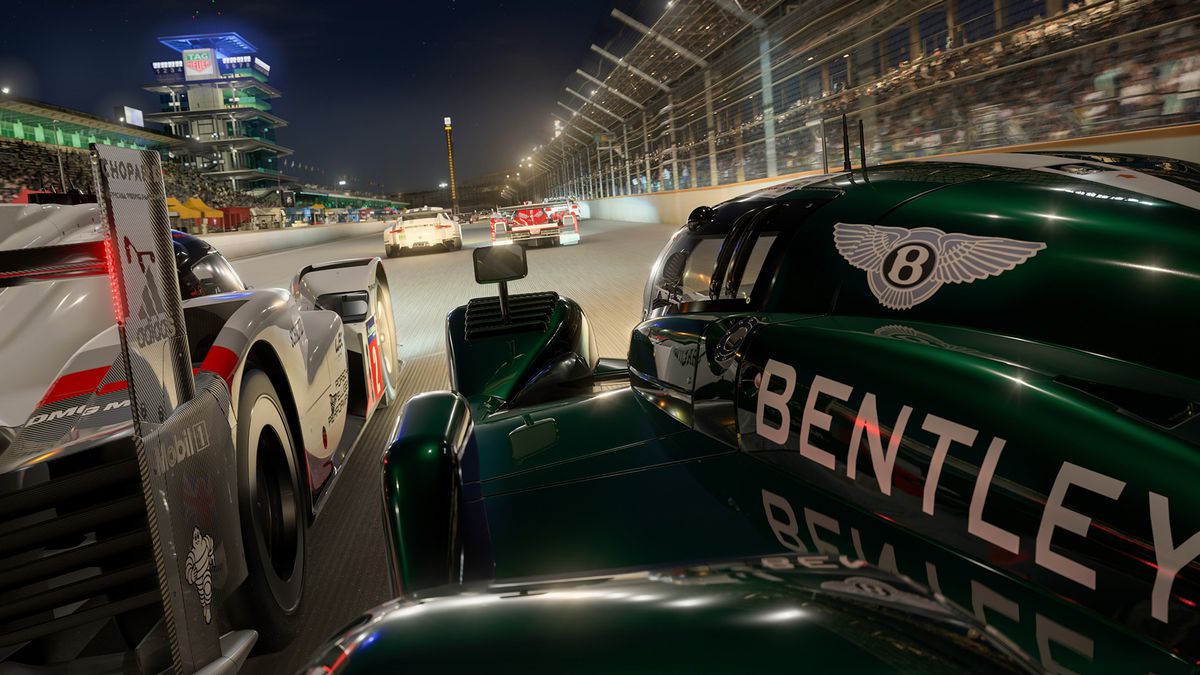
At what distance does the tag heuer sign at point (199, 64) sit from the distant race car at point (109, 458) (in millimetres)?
115291

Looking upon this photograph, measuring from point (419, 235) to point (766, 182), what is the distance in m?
9.58

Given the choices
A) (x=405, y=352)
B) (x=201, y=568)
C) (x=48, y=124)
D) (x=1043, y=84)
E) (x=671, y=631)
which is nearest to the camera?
(x=671, y=631)

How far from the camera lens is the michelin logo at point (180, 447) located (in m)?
1.57

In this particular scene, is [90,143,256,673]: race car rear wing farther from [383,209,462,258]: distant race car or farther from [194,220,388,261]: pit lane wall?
[383,209,462,258]: distant race car

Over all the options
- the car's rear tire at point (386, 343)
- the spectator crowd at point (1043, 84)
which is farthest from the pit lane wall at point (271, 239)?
the spectator crowd at point (1043, 84)

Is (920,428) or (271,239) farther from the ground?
(271,239)

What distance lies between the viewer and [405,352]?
7.21 meters

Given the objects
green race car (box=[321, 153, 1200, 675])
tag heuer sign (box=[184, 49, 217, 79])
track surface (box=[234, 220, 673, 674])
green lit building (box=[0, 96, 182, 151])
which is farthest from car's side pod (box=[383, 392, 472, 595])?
tag heuer sign (box=[184, 49, 217, 79])

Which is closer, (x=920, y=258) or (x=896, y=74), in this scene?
(x=920, y=258)

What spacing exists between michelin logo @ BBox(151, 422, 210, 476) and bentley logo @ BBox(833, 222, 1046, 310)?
4.64 ft

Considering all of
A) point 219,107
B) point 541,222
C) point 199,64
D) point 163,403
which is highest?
point 199,64

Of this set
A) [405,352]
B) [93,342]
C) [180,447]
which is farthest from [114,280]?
[405,352]

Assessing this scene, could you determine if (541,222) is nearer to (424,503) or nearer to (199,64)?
(424,503)

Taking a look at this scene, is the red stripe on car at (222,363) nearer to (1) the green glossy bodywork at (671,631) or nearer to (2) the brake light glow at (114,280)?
(2) the brake light glow at (114,280)
